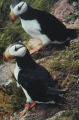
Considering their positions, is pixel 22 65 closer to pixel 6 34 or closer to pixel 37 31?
pixel 37 31

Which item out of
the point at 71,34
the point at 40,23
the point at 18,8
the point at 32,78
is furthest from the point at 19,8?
the point at 32,78

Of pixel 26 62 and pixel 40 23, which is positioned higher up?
pixel 26 62

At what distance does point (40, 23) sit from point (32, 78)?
1.51 m

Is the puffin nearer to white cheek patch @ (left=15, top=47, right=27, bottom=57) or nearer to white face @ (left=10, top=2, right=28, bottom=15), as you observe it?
white face @ (left=10, top=2, right=28, bottom=15)

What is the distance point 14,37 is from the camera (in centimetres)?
673

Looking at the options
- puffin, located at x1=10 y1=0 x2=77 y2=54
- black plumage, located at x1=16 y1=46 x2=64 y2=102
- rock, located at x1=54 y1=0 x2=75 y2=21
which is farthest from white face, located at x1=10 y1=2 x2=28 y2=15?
black plumage, located at x1=16 y1=46 x2=64 y2=102

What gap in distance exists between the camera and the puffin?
5.79 meters

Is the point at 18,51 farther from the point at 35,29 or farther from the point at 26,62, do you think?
the point at 35,29

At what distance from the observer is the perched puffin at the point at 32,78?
4.52m

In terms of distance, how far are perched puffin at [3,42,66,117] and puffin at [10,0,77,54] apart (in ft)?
3.95

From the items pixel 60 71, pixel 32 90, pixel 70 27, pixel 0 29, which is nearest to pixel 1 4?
pixel 0 29

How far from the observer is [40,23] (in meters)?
5.82

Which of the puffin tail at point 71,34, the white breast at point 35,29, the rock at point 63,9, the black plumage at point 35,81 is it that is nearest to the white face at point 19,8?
the white breast at point 35,29

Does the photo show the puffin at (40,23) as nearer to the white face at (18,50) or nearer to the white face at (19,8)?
the white face at (19,8)
